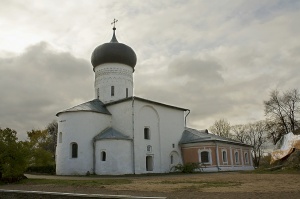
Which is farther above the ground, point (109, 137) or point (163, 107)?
point (163, 107)

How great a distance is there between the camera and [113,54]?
108ft

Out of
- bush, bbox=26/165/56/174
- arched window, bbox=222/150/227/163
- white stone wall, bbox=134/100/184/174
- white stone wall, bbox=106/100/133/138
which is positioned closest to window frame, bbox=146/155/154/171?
white stone wall, bbox=134/100/184/174

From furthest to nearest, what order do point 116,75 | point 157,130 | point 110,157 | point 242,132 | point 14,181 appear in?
point 242,132 → point 116,75 → point 157,130 → point 110,157 → point 14,181

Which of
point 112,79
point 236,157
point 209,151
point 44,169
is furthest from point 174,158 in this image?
point 44,169

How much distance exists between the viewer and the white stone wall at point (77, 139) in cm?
2731

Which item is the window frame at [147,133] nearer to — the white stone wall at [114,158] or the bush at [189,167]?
the white stone wall at [114,158]

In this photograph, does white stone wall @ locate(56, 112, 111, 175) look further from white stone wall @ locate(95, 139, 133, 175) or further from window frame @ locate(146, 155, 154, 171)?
window frame @ locate(146, 155, 154, 171)

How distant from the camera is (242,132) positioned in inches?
2379

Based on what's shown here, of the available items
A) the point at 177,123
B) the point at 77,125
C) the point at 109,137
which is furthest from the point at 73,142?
the point at 177,123

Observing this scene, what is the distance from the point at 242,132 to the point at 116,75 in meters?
36.5

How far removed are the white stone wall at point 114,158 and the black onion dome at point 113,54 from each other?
33.4 feet

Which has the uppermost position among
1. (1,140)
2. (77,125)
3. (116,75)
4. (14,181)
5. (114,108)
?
(116,75)

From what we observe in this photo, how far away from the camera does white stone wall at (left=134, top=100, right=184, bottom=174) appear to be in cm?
2891

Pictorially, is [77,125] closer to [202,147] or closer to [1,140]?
[1,140]
